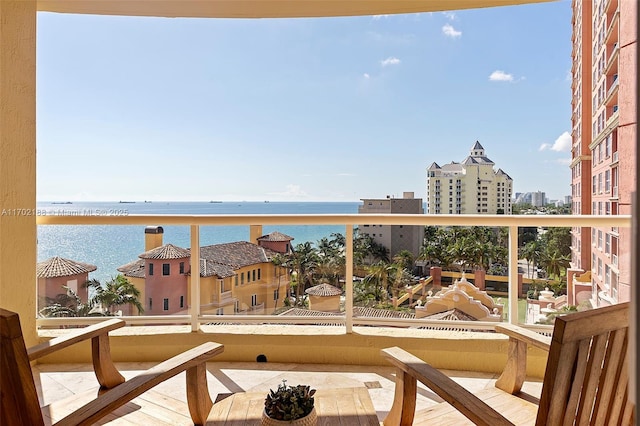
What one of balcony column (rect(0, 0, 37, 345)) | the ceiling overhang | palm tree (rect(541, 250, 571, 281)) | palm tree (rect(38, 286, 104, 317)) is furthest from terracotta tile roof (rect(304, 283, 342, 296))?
the ceiling overhang

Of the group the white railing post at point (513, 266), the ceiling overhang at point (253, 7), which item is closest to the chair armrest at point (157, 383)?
the white railing post at point (513, 266)

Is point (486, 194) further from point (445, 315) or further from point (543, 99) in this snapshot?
point (543, 99)

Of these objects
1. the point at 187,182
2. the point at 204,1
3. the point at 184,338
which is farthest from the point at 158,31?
the point at 184,338

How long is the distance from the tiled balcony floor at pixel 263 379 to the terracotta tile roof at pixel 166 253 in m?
0.87

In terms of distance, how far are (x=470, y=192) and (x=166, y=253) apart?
9.70m

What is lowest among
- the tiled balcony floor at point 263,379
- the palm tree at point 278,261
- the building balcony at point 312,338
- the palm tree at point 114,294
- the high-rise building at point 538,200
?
the tiled balcony floor at point 263,379

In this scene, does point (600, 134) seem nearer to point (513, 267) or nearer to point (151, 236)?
point (513, 267)

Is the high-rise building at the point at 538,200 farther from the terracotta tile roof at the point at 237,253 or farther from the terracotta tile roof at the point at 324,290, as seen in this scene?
Answer: the terracotta tile roof at the point at 237,253

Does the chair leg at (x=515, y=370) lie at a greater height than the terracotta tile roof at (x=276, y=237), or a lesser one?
lesser

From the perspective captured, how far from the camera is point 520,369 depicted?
1.91 metres

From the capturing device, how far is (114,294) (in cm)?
314

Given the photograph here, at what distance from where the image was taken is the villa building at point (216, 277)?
305cm

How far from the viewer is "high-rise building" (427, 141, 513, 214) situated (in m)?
8.74

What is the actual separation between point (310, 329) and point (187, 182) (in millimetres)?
30030
